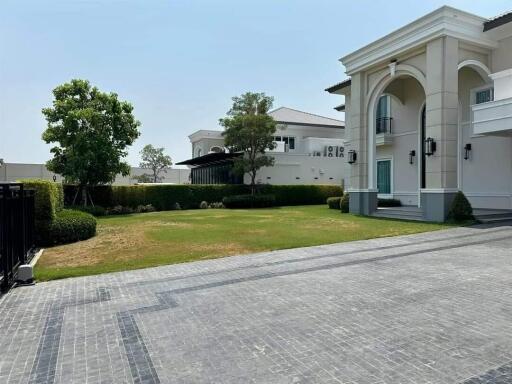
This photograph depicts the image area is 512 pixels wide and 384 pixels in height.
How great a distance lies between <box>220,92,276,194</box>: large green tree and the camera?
2736 cm

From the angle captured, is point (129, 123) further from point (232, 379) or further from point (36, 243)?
point (232, 379)

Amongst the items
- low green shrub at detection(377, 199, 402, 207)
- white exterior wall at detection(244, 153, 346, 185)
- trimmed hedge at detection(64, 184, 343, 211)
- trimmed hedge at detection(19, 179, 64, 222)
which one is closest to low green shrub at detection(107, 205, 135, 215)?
trimmed hedge at detection(64, 184, 343, 211)

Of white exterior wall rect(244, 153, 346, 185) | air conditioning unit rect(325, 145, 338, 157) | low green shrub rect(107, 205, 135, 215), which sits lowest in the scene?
low green shrub rect(107, 205, 135, 215)

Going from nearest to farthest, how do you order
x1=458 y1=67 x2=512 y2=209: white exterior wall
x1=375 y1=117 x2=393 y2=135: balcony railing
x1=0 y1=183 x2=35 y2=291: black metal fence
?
1. x1=0 y1=183 x2=35 y2=291: black metal fence
2. x1=458 y1=67 x2=512 y2=209: white exterior wall
3. x1=375 y1=117 x2=393 y2=135: balcony railing

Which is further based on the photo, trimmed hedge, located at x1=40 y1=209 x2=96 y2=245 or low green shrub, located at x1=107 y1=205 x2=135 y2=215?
low green shrub, located at x1=107 y1=205 x2=135 y2=215

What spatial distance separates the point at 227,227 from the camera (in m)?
15.0

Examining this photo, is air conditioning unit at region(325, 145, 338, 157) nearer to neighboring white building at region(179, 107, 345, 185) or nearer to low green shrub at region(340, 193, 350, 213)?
neighboring white building at region(179, 107, 345, 185)

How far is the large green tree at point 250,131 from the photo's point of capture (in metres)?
27.4

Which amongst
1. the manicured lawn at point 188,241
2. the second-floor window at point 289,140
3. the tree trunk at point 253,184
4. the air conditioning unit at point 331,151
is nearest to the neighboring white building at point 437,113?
the manicured lawn at point 188,241

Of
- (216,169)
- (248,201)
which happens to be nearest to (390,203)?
(248,201)

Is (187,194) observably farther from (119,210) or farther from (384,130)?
(384,130)

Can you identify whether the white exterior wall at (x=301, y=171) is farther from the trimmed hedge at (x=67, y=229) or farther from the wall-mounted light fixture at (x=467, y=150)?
the trimmed hedge at (x=67, y=229)

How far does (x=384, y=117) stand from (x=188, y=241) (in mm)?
16370

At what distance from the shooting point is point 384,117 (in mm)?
23609
